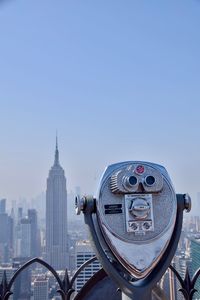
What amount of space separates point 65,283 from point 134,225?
665 mm

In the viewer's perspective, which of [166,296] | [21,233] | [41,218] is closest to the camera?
[166,296]

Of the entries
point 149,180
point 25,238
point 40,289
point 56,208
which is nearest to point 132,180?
point 149,180

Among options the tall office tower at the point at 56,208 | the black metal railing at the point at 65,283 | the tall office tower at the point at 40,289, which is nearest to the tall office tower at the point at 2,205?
the tall office tower at the point at 56,208

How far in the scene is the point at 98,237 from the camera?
1.37 meters

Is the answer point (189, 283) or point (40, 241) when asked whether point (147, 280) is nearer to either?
point (189, 283)

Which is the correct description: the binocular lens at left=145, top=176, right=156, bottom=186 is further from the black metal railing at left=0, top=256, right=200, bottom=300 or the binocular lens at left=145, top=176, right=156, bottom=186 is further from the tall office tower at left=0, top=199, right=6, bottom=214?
the tall office tower at left=0, top=199, right=6, bottom=214

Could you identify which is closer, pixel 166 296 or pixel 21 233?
pixel 166 296

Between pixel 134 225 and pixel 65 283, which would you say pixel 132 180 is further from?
pixel 65 283

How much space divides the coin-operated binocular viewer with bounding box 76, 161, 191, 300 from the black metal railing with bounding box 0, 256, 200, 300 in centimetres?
51

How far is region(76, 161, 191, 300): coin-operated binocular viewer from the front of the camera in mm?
1327

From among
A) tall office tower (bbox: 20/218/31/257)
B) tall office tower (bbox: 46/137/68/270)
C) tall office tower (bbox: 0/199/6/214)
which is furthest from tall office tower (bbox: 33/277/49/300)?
tall office tower (bbox: 0/199/6/214)

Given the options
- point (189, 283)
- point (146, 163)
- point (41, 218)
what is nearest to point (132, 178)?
point (146, 163)

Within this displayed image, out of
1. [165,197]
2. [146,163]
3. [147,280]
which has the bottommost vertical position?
[147,280]

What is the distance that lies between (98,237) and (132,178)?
255mm
